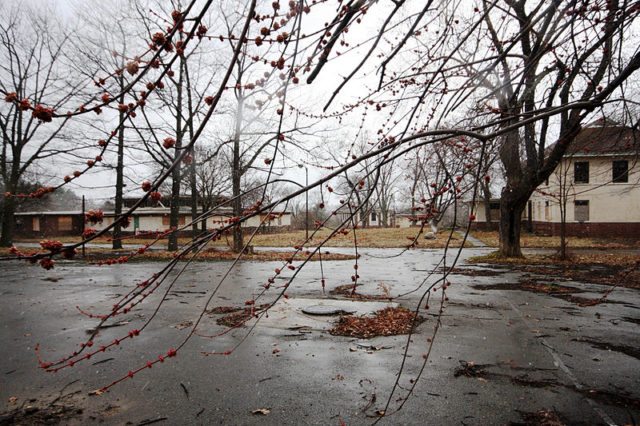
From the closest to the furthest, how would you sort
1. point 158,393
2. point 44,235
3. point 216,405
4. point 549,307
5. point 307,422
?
1. point 307,422
2. point 216,405
3. point 158,393
4. point 549,307
5. point 44,235

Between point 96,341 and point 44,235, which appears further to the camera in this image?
point 44,235

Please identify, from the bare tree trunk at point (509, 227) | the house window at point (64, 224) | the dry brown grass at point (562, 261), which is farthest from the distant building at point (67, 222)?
the bare tree trunk at point (509, 227)

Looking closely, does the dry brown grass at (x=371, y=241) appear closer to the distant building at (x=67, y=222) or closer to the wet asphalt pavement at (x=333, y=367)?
the distant building at (x=67, y=222)

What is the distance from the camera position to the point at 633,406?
3.20 meters

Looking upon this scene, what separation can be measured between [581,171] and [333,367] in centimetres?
2797

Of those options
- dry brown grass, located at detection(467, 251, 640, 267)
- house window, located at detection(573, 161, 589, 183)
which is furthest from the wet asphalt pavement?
house window, located at detection(573, 161, 589, 183)

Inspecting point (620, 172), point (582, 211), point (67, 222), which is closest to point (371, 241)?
point (582, 211)

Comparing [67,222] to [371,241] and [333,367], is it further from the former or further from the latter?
[333,367]

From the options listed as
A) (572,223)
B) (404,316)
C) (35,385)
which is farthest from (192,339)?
(572,223)

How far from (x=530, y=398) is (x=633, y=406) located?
851 millimetres

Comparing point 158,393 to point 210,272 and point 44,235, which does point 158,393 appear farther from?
point 44,235

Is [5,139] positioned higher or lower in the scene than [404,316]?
higher

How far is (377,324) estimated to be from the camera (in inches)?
218

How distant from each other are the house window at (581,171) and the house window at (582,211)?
1.51 meters
